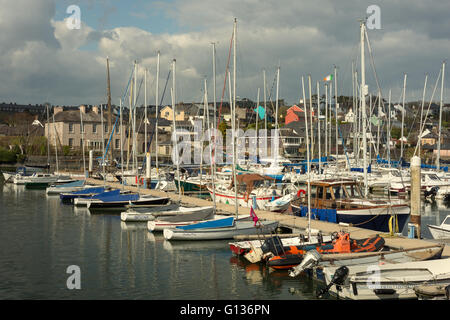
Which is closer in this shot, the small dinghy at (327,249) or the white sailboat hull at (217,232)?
the small dinghy at (327,249)

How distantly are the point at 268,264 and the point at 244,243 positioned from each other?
10.0 ft

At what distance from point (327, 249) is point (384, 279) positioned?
483cm

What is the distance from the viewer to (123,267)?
2305 centimetres

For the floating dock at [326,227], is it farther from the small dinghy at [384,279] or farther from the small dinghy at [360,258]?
the small dinghy at [384,279]

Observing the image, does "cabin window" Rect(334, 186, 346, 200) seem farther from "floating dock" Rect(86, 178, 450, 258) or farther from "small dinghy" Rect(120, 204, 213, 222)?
"small dinghy" Rect(120, 204, 213, 222)

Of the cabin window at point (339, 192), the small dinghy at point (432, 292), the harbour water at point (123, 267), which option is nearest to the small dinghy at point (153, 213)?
the harbour water at point (123, 267)

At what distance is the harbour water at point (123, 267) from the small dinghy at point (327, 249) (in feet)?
2.00

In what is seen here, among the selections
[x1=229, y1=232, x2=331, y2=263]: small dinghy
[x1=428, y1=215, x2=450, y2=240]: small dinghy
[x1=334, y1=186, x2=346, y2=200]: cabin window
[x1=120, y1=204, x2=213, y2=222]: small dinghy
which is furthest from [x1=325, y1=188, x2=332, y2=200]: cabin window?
[x1=120, y1=204, x2=213, y2=222]: small dinghy

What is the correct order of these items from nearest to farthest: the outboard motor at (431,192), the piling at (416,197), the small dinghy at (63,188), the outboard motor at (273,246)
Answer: the outboard motor at (273,246)
the piling at (416,197)
the outboard motor at (431,192)
the small dinghy at (63,188)

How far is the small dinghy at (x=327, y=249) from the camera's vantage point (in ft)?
70.6

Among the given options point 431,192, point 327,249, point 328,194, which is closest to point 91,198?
point 328,194

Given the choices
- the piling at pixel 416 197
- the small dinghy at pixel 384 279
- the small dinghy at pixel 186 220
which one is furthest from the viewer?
the small dinghy at pixel 186 220

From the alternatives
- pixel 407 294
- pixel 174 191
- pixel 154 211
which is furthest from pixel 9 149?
pixel 407 294
